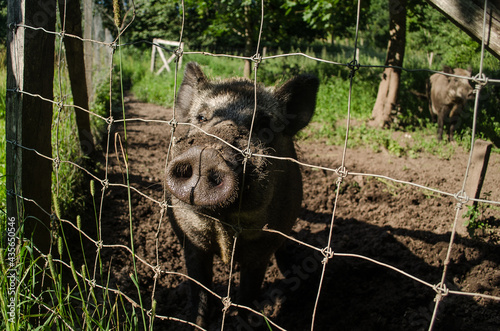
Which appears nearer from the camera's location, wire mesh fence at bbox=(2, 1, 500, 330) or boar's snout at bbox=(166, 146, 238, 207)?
wire mesh fence at bbox=(2, 1, 500, 330)

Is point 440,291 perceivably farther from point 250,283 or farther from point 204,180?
point 250,283

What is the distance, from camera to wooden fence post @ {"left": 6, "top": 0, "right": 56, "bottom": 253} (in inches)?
85.7

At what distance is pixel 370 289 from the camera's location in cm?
318

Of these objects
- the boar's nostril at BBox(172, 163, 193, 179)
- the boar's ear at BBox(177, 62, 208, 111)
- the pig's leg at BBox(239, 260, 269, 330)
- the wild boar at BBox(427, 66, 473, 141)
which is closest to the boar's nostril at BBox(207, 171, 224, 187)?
the boar's nostril at BBox(172, 163, 193, 179)

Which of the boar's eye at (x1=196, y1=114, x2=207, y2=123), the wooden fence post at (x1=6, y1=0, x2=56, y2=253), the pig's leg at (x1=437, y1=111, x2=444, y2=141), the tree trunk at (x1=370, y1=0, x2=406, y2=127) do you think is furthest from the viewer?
the pig's leg at (x1=437, y1=111, x2=444, y2=141)

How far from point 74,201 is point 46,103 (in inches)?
63.1

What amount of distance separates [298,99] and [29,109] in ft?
6.25

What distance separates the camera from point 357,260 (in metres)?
3.62

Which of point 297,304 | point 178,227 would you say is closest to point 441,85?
point 297,304

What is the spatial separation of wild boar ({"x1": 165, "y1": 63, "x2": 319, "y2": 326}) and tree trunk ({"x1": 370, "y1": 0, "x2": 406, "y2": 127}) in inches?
192

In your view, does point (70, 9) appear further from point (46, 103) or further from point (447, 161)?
point (447, 161)

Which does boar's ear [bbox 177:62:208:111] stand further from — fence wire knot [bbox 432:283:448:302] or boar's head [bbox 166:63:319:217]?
fence wire knot [bbox 432:283:448:302]

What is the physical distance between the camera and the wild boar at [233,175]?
1798 mm

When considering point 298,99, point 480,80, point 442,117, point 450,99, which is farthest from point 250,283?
point 450,99
